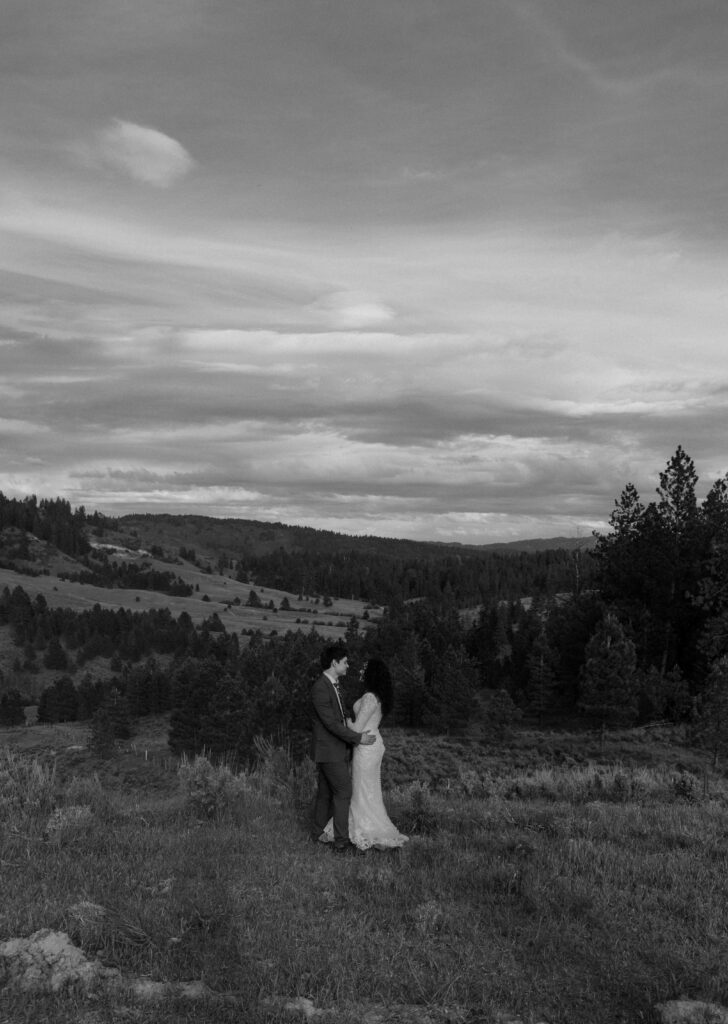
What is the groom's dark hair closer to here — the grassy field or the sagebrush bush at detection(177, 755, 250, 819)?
the grassy field

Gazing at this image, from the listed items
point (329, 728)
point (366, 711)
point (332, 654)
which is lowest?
point (329, 728)

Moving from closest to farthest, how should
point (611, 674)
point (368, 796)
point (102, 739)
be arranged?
point (368, 796)
point (611, 674)
point (102, 739)

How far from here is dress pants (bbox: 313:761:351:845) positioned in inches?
364

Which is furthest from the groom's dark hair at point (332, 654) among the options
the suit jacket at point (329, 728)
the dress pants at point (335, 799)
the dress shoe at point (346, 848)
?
the dress shoe at point (346, 848)

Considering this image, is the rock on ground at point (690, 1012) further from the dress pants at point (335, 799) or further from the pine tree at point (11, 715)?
the pine tree at point (11, 715)

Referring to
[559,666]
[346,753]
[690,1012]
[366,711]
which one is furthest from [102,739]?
[690,1012]

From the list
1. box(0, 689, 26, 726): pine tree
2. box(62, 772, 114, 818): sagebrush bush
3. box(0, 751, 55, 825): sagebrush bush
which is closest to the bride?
box(62, 772, 114, 818): sagebrush bush

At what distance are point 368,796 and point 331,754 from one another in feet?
2.19

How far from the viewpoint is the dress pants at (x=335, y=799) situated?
925 cm

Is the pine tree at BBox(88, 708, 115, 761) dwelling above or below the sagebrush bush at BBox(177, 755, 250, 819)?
A: below

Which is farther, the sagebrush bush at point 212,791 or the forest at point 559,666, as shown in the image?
the forest at point 559,666

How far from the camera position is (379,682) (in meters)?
9.55

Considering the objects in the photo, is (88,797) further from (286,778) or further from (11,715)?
(11,715)

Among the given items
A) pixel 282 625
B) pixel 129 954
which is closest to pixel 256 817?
pixel 129 954
